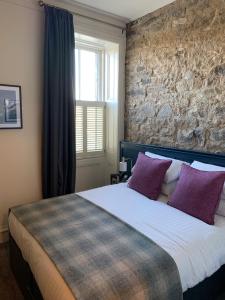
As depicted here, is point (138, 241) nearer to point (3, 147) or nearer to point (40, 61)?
point (3, 147)

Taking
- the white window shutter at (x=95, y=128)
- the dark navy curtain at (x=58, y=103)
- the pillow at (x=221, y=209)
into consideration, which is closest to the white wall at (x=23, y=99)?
the dark navy curtain at (x=58, y=103)

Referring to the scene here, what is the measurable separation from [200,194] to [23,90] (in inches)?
89.2

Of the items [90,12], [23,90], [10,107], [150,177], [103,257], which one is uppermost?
[90,12]

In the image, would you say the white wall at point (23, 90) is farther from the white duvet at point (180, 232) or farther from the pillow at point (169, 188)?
the pillow at point (169, 188)

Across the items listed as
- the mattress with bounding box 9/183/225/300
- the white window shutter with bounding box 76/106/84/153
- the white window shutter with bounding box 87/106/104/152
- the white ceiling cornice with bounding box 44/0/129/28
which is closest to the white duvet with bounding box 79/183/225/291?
the mattress with bounding box 9/183/225/300

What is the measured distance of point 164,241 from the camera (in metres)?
1.66

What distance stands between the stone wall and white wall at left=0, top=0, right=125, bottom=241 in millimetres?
921

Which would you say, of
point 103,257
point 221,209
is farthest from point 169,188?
point 103,257

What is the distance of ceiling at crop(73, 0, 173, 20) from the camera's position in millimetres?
2846

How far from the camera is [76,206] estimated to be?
2.25 m

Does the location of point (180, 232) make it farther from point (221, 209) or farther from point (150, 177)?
point (150, 177)

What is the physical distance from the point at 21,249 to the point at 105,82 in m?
2.74

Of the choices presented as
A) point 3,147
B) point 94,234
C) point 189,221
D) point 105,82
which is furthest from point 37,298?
point 105,82

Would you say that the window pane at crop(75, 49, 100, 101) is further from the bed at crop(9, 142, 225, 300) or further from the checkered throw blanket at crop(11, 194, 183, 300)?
the checkered throw blanket at crop(11, 194, 183, 300)
